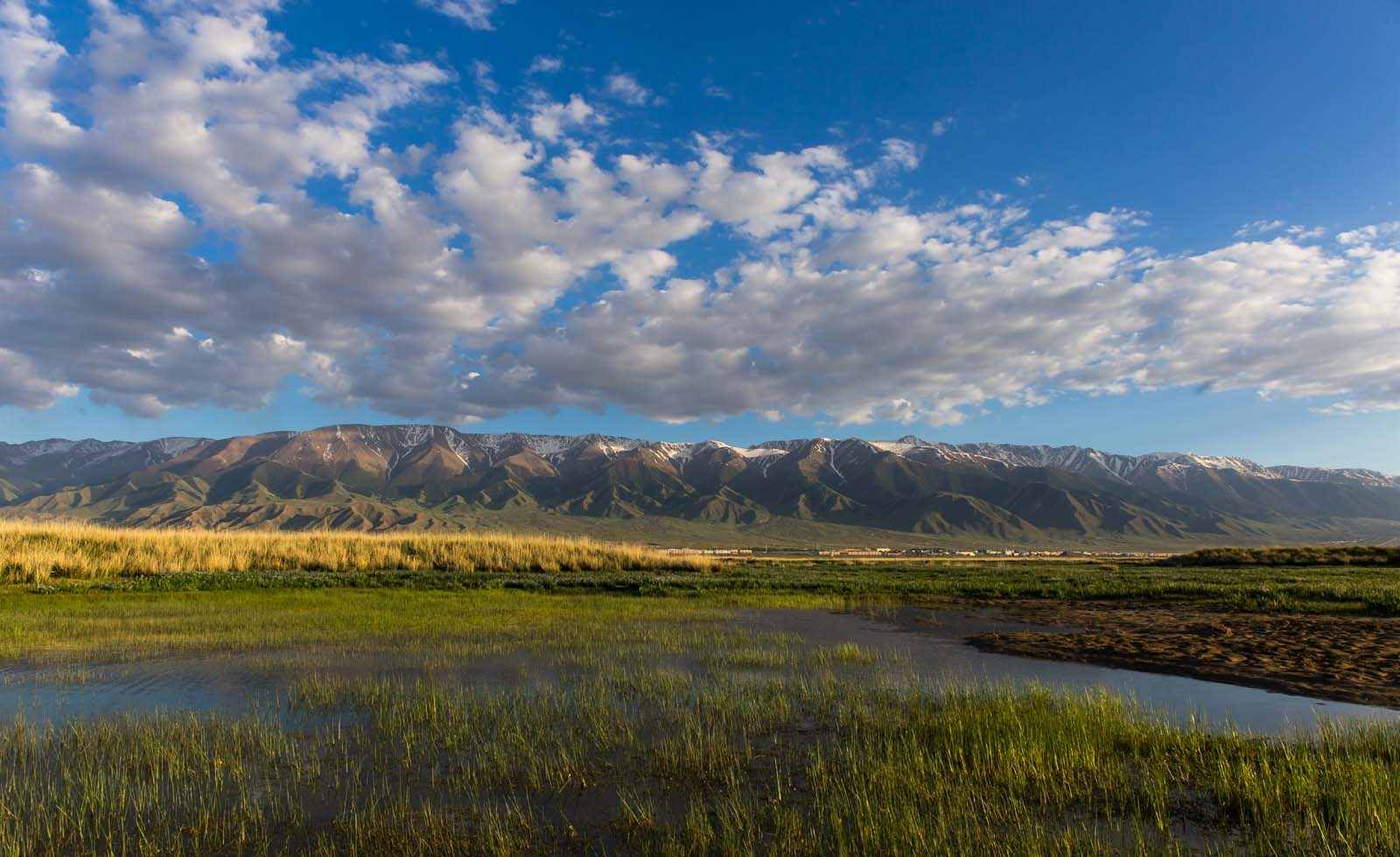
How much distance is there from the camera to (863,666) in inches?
A: 648

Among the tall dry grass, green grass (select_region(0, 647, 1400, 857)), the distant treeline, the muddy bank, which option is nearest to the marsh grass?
green grass (select_region(0, 647, 1400, 857))

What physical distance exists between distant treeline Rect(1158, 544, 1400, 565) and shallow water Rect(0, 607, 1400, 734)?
5616 cm

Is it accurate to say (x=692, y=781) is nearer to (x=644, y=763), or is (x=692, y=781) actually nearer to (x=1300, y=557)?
(x=644, y=763)

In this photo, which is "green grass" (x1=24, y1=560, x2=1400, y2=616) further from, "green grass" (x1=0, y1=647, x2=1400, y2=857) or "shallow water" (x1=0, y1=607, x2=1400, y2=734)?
"green grass" (x1=0, y1=647, x2=1400, y2=857)

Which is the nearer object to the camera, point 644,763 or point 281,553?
point 644,763

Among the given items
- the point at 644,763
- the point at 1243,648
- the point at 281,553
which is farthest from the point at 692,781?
the point at 281,553

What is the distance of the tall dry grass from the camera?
115 feet

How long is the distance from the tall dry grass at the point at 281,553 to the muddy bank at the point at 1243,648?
31239 millimetres

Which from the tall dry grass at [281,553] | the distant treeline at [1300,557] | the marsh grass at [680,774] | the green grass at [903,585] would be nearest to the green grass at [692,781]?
the marsh grass at [680,774]

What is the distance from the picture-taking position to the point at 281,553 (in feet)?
146

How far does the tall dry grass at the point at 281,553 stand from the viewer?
34938 millimetres

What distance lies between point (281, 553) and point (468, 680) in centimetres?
3734

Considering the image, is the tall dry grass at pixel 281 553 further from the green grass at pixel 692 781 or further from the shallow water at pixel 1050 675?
the green grass at pixel 692 781

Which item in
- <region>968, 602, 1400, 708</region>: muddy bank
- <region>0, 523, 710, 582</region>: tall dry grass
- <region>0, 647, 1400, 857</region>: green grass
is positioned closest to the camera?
<region>0, 647, 1400, 857</region>: green grass
